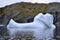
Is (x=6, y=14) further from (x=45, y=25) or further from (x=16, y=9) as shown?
(x=45, y=25)

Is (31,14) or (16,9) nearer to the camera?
(31,14)

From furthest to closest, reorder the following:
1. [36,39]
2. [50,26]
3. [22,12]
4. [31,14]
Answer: [22,12] < [31,14] < [50,26] < [36,39]

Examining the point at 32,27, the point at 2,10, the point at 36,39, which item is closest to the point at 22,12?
the point at 2,10

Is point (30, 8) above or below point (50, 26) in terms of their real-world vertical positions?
above

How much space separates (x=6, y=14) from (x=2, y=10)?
320 mm

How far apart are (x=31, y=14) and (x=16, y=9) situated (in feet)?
3.22

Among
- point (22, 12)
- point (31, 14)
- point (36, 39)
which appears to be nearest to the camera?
point (36, 39)

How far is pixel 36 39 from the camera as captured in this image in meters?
2.12

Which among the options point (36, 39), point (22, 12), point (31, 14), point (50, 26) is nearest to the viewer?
point (36, 39)

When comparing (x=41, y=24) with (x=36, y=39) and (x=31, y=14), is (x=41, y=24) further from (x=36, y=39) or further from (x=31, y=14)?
(x=31, y=14)

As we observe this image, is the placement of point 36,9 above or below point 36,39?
above

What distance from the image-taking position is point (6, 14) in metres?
7.81

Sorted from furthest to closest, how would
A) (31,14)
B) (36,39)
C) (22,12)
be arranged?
1. (22,12)
2. (31,14)
3. (36,39)

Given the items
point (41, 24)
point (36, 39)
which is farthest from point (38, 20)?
point (36, 39)
